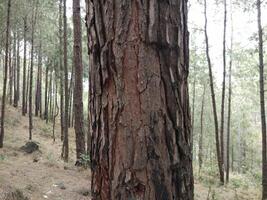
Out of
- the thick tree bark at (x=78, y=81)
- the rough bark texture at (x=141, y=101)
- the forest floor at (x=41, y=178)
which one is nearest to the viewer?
the rough bark texture at (x=141, y=101)

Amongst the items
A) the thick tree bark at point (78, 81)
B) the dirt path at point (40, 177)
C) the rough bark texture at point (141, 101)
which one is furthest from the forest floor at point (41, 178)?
the rough bark texture at point (141, 101)

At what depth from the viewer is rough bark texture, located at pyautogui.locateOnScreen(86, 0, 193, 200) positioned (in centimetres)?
134

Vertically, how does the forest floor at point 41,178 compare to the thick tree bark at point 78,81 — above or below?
below

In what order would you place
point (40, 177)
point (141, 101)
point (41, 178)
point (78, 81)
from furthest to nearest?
point (78, 81) < point (40, 177) < point (41, 178) < point (141, 101)

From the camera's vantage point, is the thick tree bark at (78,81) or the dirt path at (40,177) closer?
the dirt path at (40,177)

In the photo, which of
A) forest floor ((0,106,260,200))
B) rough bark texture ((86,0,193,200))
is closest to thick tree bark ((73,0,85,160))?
forest floor ((0,106,260,200))

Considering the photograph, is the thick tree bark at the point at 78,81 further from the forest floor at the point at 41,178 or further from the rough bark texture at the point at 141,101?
the rough bark texture at the point at 141,101

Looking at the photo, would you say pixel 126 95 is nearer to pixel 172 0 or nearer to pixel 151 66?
pixel 151 66

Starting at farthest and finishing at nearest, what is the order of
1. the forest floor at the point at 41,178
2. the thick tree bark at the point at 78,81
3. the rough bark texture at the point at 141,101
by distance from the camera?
the thick tree bark at the point at 78,81 < the forest floor at the point at 41,178 < the rough bark texture at the point at 141,101

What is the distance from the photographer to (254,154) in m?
47.2

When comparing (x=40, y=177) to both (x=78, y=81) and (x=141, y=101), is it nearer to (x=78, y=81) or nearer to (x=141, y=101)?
(x=78, y=81)

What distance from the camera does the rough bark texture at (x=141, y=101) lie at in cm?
134

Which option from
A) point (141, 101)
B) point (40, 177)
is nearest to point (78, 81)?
point (40, 177)

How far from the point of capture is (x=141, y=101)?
135cm
